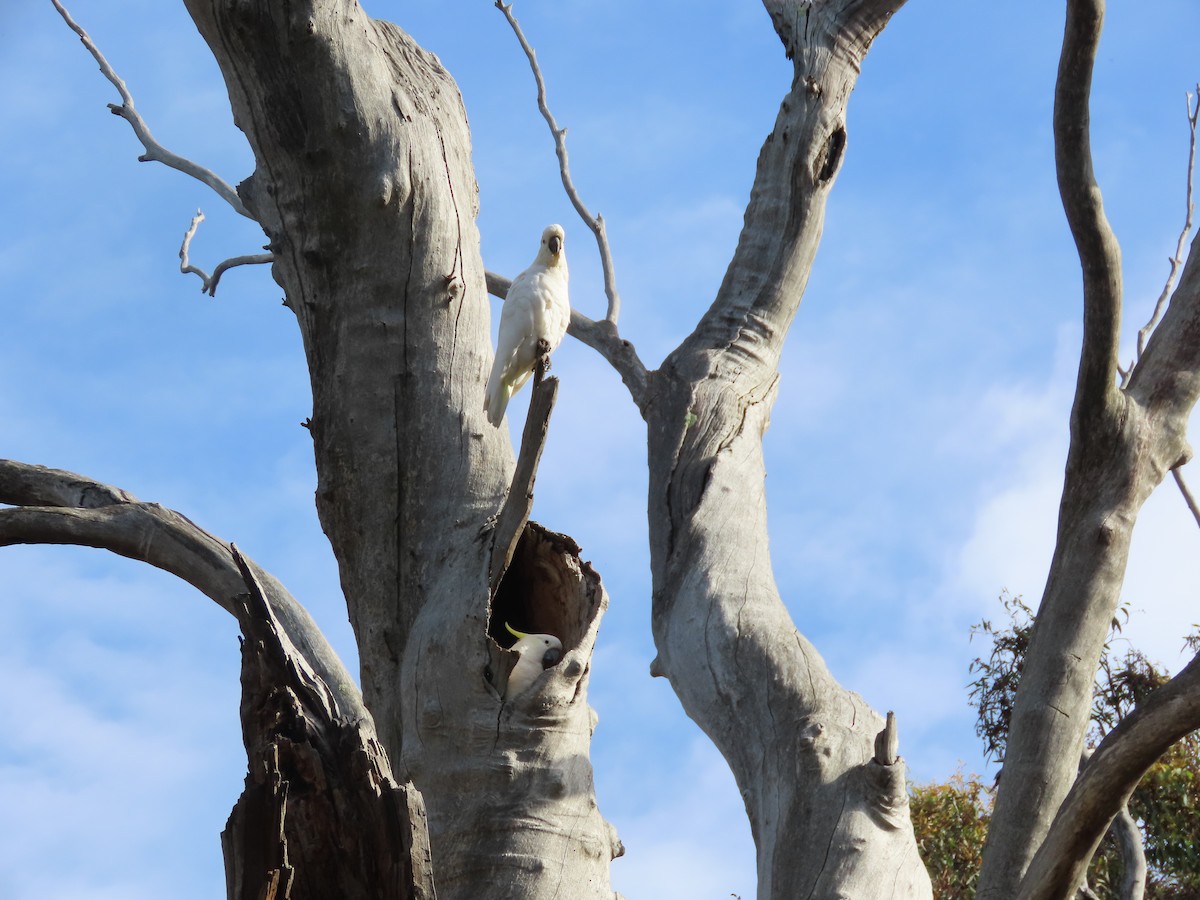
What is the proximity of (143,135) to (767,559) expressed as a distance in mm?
3497

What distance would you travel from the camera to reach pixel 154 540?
2.69 meters

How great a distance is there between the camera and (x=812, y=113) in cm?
346

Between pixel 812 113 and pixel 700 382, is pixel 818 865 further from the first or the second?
pixel 812 113

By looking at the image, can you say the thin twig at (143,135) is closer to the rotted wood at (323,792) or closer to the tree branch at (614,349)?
the tree branch at (614,349)

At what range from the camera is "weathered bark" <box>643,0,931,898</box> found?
2.35 metres

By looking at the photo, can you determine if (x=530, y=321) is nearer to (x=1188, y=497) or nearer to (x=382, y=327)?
(x=382, y=327)

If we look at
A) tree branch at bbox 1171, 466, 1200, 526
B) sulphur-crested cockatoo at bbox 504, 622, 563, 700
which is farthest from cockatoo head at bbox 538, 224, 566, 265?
tree branch at bbox 1171, 466, 1200, 526

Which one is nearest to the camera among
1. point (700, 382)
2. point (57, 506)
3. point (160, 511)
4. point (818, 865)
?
point (818, 865)

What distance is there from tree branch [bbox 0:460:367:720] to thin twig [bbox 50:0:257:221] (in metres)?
2.24

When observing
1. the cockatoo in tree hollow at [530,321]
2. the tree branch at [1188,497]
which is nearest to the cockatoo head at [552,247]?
the cockatoo in tree hollow at [530,321]

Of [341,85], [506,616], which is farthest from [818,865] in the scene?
[341,85]

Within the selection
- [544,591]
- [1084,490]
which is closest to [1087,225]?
[1084,490]

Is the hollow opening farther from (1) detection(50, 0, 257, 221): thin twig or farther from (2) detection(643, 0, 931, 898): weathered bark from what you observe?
(1) detection(50, 0, 257, 221): thin twig

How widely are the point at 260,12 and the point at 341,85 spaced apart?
0.71 feet
